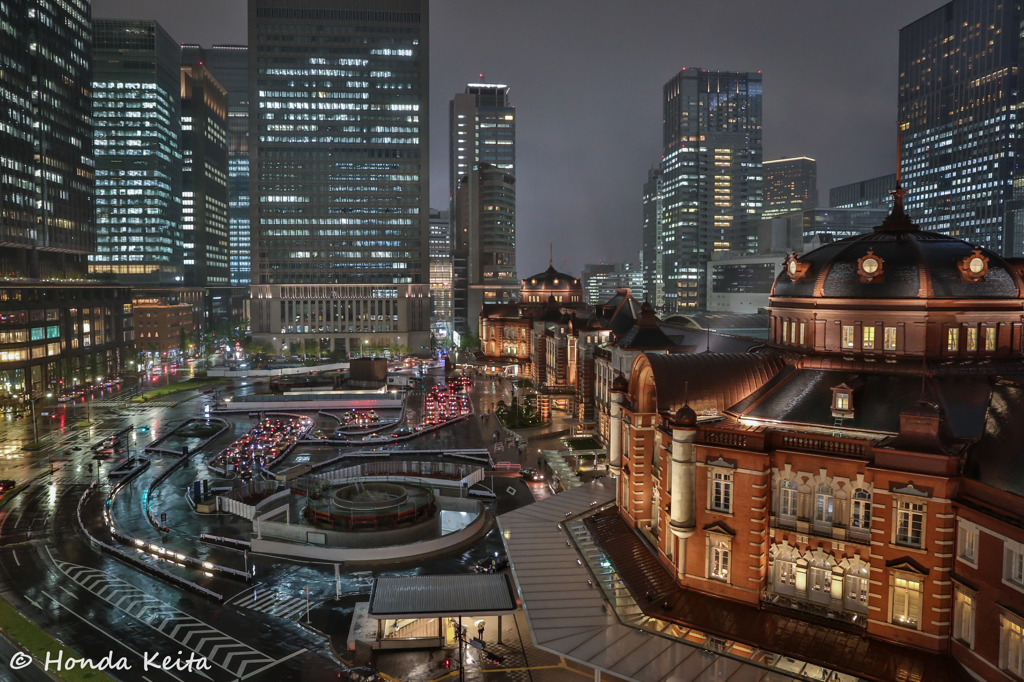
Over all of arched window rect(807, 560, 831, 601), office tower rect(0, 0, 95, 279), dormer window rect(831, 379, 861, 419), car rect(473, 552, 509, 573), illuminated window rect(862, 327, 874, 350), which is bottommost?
car rect(473, 552, 509, 573)

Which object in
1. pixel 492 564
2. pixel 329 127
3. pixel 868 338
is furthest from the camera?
pixel 329 127

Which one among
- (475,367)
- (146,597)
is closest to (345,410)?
(475,367)

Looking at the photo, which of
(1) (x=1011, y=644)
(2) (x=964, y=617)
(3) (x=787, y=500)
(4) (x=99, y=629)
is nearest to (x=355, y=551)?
(4) (x=99, y=629)

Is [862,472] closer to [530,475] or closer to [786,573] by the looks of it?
[786,573]

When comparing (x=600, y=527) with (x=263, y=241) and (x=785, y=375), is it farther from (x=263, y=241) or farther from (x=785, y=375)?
(x=263, y=241)

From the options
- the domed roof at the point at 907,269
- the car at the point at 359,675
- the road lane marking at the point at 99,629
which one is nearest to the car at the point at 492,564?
the car at the point at 359,675

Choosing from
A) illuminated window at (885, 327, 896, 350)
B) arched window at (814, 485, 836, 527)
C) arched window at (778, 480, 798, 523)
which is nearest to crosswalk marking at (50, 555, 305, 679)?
arched window at (778, 480, 798, 523)

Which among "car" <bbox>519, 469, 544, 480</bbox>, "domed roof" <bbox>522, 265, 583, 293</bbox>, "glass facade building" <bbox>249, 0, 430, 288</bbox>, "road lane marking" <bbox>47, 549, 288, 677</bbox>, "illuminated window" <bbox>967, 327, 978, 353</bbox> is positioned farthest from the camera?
"glass facade building" <bbox>249, 0, 430, 288</bbox>

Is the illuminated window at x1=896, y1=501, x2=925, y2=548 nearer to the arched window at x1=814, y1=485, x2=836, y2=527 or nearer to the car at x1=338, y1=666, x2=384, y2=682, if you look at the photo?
the arched window at x1=814, y1=485, x2=836, y2=527
